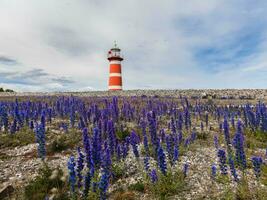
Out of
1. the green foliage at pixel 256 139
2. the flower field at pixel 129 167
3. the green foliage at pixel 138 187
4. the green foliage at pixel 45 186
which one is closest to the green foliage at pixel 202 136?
the flower field at pixel 129 167

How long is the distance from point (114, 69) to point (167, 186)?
1631 inches

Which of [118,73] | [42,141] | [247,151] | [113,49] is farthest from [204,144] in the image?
[113,49]

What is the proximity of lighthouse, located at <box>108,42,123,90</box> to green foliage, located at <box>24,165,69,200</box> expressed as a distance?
3795cm

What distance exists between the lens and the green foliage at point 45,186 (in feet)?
21.3

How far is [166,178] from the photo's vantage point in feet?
22.5

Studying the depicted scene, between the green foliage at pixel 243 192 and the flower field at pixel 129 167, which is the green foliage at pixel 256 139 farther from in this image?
the green foliage at pixel 243 192

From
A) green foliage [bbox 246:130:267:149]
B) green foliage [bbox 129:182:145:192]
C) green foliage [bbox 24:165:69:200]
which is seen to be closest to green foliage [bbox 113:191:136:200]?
green foliage [bbox 129:182:145:192]

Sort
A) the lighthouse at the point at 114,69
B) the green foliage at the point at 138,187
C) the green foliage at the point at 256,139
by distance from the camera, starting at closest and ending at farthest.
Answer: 1. the green foliage at the point at 138,187
2. the green foliage at the point at 256,139
3. the lighthouse at the point at 114,69

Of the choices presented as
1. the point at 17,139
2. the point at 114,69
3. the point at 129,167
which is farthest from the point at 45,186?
the point at 114,69

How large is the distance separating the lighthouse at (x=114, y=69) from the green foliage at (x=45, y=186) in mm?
37954

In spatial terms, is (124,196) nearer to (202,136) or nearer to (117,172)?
(117,172)

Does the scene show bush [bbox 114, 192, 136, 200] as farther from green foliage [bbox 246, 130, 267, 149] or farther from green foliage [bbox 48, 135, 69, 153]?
green foliage [bbox 246, 130, 267, 149]

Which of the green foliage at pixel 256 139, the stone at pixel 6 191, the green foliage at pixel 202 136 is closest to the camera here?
the stone at pixel 6 191

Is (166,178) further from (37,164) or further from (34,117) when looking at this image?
(34,117)
